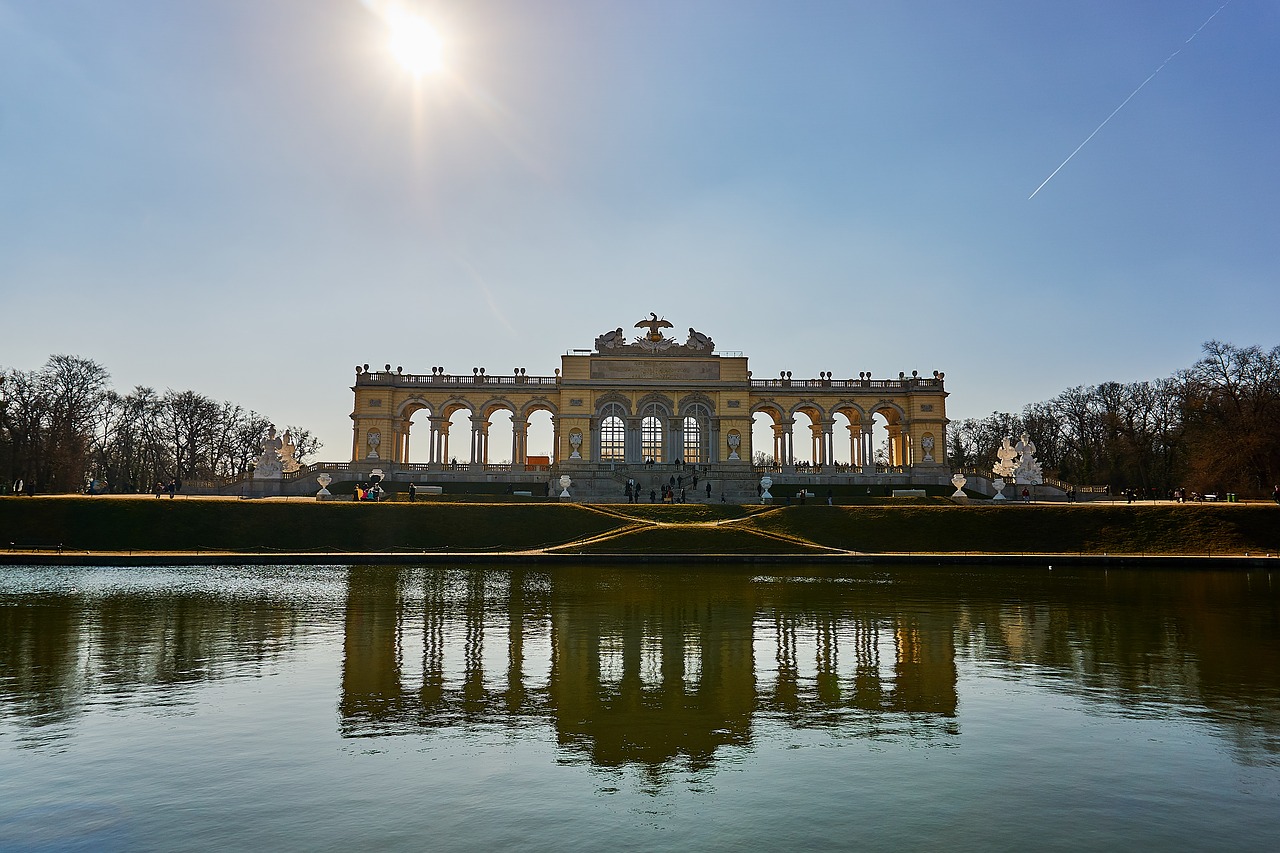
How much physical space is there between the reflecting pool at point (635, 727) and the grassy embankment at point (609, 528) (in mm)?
17198

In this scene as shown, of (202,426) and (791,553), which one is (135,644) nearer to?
(791,553)

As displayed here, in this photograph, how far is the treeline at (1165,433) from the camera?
5284cm

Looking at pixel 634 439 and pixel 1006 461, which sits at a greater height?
pixel 634 439

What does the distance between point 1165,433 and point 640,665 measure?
70832 millimetres

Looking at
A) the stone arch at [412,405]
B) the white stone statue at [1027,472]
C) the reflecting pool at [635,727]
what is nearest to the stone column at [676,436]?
the stone arch at [412,405]

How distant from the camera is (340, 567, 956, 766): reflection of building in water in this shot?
35.0ft

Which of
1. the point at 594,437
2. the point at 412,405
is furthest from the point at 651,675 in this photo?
the point at 412,405

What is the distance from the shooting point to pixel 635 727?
10391 millimetres

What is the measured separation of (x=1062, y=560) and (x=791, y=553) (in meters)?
10.0

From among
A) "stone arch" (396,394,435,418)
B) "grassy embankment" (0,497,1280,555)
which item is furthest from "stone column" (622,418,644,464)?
"grassy embankment" (0,497,1280,555)

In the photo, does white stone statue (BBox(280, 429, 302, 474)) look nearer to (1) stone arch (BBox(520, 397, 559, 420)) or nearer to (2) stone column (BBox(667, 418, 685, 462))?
(1) stone arch (BBox(520, 397, 559, 420))

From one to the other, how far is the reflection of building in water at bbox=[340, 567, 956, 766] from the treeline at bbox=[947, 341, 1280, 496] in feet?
138

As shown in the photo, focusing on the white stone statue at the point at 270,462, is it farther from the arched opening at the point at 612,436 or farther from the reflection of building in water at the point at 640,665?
the reflection of building in water at the point at 640,665

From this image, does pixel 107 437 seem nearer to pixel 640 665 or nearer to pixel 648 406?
pixel 648 406
